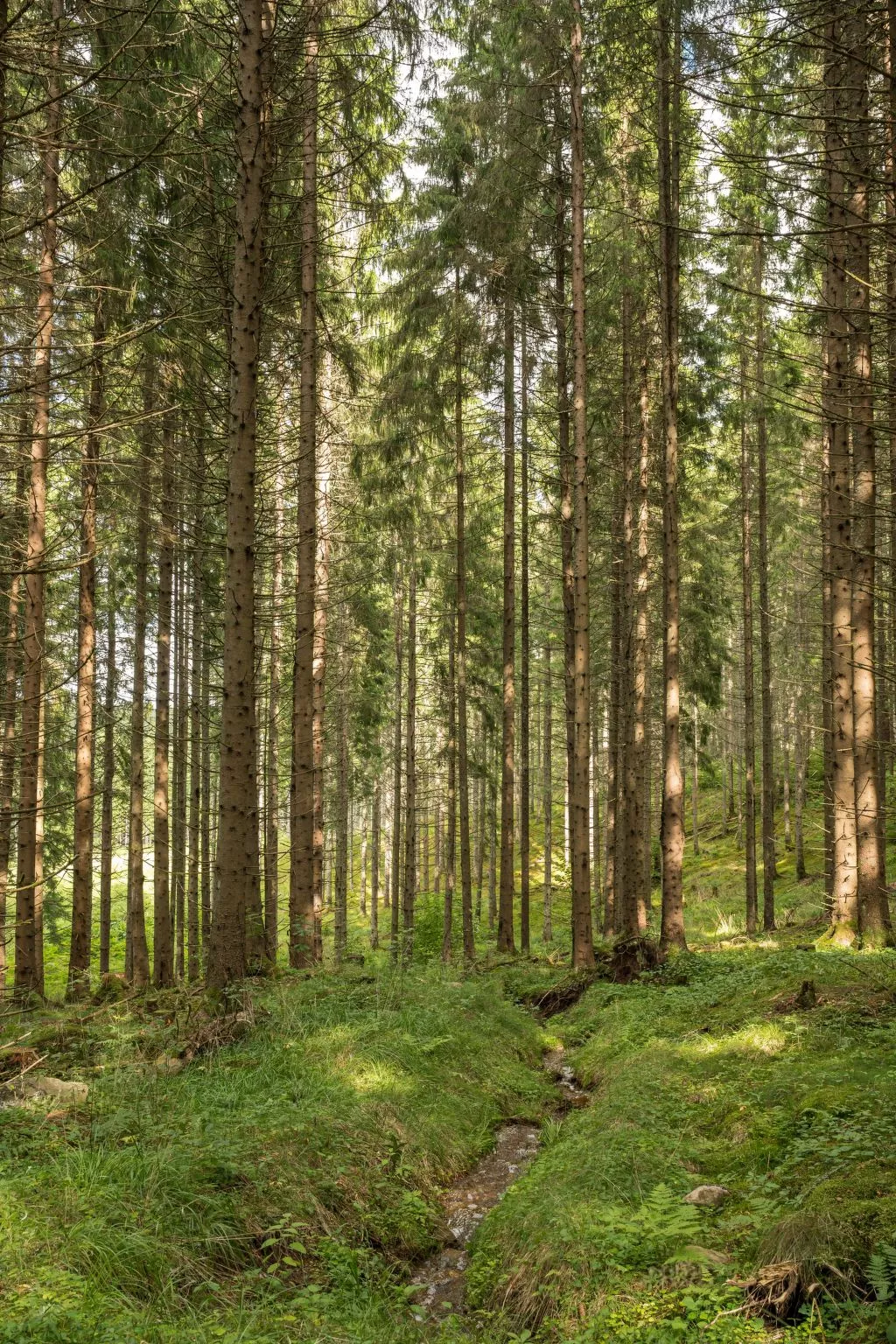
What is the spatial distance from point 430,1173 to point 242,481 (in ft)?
21.7

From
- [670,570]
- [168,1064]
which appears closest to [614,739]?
[670,570]

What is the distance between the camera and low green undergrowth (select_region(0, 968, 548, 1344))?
3.80 metres

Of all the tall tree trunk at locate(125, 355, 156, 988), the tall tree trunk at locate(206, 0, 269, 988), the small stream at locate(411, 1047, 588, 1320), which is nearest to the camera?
→ the small stream at locate(411, 1047, 588, 1320)

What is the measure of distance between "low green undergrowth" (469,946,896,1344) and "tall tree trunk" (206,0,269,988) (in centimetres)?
408

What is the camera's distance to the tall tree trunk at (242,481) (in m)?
8.04

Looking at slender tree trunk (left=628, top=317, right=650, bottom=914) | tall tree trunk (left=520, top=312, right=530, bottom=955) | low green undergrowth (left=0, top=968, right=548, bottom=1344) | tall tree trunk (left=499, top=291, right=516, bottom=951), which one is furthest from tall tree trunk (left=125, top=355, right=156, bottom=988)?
slender tree trunk (left=628, top=317, right=650, bottom=914)

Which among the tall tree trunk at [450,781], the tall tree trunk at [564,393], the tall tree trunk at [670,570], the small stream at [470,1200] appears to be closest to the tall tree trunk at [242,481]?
the small stream at [470,1200]

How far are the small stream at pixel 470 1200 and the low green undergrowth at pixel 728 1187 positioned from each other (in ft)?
0.65

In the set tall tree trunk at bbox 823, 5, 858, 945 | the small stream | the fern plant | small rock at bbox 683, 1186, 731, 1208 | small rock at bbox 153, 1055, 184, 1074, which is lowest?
the small stream

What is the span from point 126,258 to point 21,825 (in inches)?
309

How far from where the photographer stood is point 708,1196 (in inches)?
191

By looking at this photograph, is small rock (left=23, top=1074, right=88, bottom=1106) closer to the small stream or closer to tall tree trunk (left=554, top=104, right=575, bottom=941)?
the small stream

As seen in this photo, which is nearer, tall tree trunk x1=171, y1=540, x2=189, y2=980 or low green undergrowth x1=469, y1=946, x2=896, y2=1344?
low green undergrowth x1=469, y1=946, x2=896, y2=1344

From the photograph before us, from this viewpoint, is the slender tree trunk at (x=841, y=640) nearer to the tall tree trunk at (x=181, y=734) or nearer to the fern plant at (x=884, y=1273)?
the fern plant at (x=884, y=1273)
